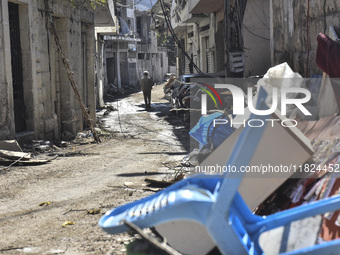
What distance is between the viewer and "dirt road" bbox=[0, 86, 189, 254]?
13.6 ft

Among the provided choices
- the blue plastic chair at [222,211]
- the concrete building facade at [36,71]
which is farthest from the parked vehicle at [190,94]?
the blue plastic chair at [222,211]

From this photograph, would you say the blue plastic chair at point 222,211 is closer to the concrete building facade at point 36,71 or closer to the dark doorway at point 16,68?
the concrete building facade at point 36,71

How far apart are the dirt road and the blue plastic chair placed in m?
1.14

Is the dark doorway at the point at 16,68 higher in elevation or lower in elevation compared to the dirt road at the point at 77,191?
higher

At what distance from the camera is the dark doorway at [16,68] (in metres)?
10.1

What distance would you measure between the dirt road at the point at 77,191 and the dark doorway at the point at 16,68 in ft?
3.75

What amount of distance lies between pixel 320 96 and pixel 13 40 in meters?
6.58

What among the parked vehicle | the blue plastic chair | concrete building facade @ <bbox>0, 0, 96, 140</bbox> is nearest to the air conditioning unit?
the parked vehicle

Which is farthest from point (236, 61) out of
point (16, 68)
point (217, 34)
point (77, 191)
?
point (77, 191)

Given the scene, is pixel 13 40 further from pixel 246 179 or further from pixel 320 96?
pixel 246 179

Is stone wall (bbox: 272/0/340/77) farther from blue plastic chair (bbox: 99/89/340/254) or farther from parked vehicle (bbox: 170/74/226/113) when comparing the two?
parked vehicle (bbox: 170/74/226/113)

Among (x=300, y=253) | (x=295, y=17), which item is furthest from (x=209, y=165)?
(x=295, y=17)

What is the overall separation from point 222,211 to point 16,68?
848 cm

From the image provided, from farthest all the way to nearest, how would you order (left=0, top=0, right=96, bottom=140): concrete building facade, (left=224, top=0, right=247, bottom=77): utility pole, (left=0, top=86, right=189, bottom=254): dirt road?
(left=224, top=0, right=247, bottom=77): utility pole < (left=0, top=0, right=96, bottom=140): concrete building facade < (left=0, top=86, right=189, bottom=254): dirt road
